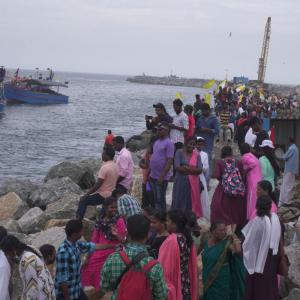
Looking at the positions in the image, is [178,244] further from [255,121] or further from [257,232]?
[255,121]

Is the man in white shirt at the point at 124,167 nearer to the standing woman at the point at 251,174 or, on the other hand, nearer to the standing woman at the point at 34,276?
the standing woman at the point at 251,174

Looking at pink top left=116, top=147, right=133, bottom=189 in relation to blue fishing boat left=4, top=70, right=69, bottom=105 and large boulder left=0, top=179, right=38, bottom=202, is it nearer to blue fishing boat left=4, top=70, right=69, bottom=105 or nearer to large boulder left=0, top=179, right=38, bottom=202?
large boulder left=0, top=179, right=38, bottom=202

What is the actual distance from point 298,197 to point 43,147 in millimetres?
22197

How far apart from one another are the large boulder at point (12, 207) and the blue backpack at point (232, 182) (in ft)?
21.2

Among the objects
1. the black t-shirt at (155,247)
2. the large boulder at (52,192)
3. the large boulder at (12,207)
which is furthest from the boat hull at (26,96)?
the black t-shirt at (155,247)

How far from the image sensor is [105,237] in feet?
18.6

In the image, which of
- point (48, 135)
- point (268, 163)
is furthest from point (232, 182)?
point (48, 135)

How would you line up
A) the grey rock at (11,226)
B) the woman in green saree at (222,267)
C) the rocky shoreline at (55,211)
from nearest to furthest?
the woman in green saree at (222,267) < the rocky shoreline at (55,211) < the grey rock at (11,226)

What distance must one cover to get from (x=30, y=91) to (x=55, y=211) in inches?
1966

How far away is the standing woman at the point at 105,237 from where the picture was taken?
5.59m

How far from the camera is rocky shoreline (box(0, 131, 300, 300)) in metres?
6.71

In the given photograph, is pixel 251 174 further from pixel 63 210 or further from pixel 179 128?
pixel 63 210

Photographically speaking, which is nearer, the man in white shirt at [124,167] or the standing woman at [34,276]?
the standing woman at [34,276]

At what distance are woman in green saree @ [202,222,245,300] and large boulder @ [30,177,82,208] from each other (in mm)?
8141
